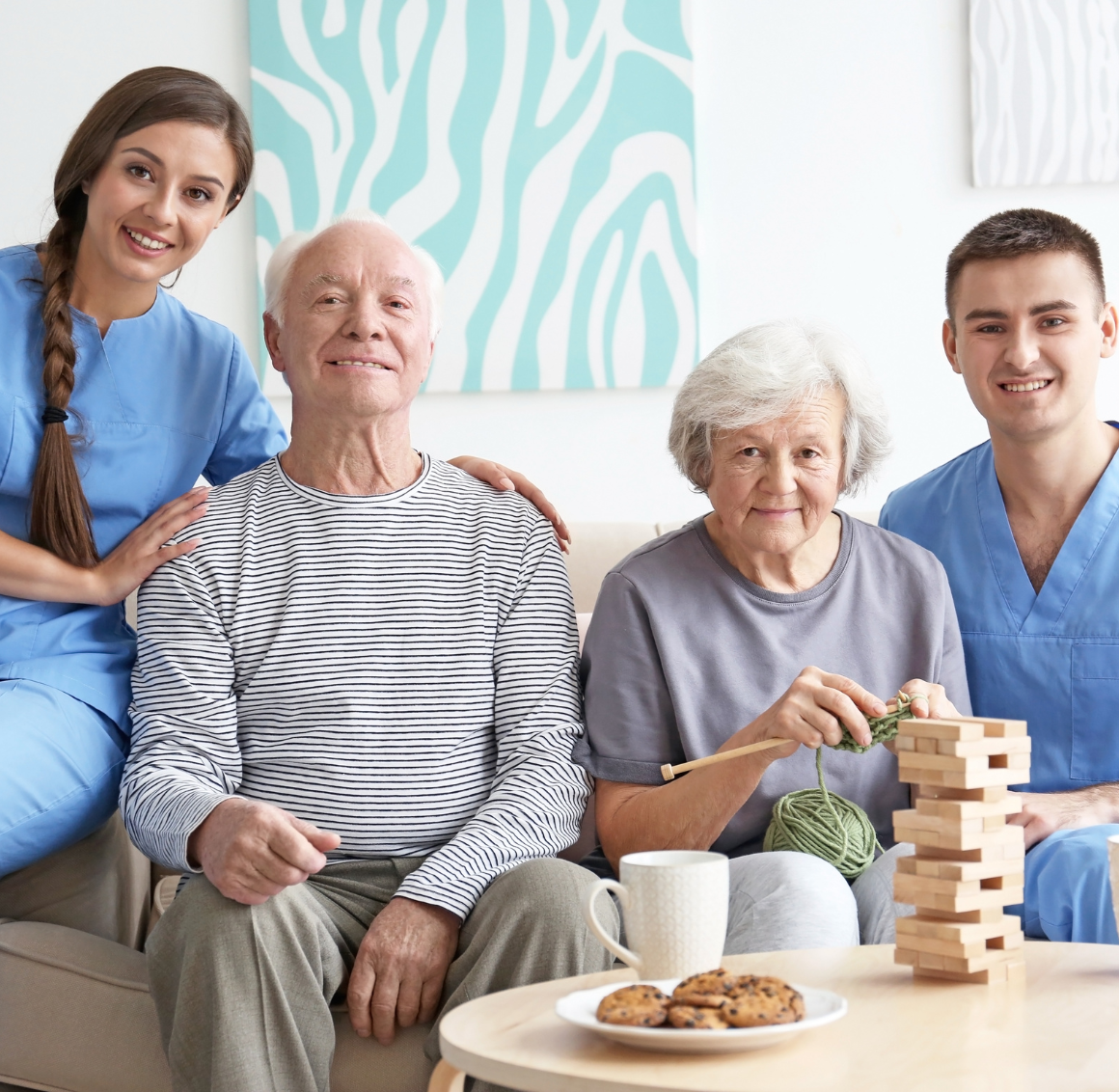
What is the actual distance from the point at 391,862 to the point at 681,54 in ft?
6.22

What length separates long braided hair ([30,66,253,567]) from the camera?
1748mm

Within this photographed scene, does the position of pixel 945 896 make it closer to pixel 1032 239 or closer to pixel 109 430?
pixel 1032 239

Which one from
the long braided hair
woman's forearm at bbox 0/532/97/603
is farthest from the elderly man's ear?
woman's forearm at bbox 0/532/97/603

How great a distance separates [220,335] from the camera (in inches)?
76.5

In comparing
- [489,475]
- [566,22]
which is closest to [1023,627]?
[489,475]

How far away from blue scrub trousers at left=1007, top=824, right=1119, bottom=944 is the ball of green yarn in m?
0.20

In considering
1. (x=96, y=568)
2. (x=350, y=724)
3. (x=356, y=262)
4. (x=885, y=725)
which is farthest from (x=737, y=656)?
(x=96, y=568)

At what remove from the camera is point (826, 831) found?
1444mm

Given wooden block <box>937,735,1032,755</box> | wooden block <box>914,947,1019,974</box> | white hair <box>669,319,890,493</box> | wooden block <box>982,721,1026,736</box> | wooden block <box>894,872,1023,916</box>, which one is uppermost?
white hair <box>669,319,890,493</box>

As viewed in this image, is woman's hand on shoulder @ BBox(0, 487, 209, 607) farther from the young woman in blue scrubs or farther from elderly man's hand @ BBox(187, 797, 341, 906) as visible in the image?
elderly man's hand @ BBox(187, 797, 341, 906)

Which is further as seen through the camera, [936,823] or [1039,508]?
[1039,508]

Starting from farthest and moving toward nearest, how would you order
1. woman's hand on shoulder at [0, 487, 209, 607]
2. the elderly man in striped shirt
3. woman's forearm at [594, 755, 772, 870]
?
woman's hand on shoulder at [0, 487, 209, 607], woman's forearm at [594, 755, 772, 870], the elderly man in striped shirt

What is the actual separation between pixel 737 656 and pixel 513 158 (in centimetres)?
152

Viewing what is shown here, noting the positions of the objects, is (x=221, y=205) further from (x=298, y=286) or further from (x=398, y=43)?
(x=398, y=43)
